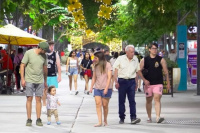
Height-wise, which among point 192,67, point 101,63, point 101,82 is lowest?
point 101,82

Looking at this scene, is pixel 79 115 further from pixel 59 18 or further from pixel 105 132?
pixel 59 18

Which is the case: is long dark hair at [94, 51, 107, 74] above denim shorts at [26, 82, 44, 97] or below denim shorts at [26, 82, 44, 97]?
above

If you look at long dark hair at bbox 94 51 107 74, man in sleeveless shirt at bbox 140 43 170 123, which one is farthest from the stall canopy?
long dark hair at bbox 94 51 107 74

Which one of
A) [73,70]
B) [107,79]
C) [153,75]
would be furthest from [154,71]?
[73,70]

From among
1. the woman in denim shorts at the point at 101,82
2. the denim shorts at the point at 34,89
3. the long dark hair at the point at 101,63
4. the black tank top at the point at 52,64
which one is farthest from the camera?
the black tank top at the point at 52,64

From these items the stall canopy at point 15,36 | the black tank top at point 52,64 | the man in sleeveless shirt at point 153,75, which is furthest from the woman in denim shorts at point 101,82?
the stall canopy at point 15,36

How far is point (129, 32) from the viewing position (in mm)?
47094

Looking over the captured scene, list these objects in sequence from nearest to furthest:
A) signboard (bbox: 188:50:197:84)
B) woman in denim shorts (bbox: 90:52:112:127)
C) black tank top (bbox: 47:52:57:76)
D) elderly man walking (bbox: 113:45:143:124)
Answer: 1. woman in denim shorts (bbox: 90:52:112:127)
2. elderly man walking (bbox: 113:45:143:124)
3. black tank top (bbox: 47:52:57:76)
4. signboard (bbox: 188:50:197:84)

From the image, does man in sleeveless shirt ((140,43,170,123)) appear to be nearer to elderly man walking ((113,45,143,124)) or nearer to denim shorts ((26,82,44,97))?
elderly man walking ((113,45,143,124))

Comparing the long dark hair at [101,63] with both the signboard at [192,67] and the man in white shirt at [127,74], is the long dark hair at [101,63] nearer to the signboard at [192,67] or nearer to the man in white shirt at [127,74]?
the man in white shirt at [127,74]

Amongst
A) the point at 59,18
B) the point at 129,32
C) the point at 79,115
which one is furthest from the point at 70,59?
the point at 129,32

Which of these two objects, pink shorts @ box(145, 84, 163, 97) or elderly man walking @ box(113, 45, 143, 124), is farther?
pink shorts @ box(145, 84, 163, 97)

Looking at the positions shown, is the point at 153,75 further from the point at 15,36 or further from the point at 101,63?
the point at 15,36

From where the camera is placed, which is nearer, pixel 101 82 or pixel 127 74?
pixel 101 82
